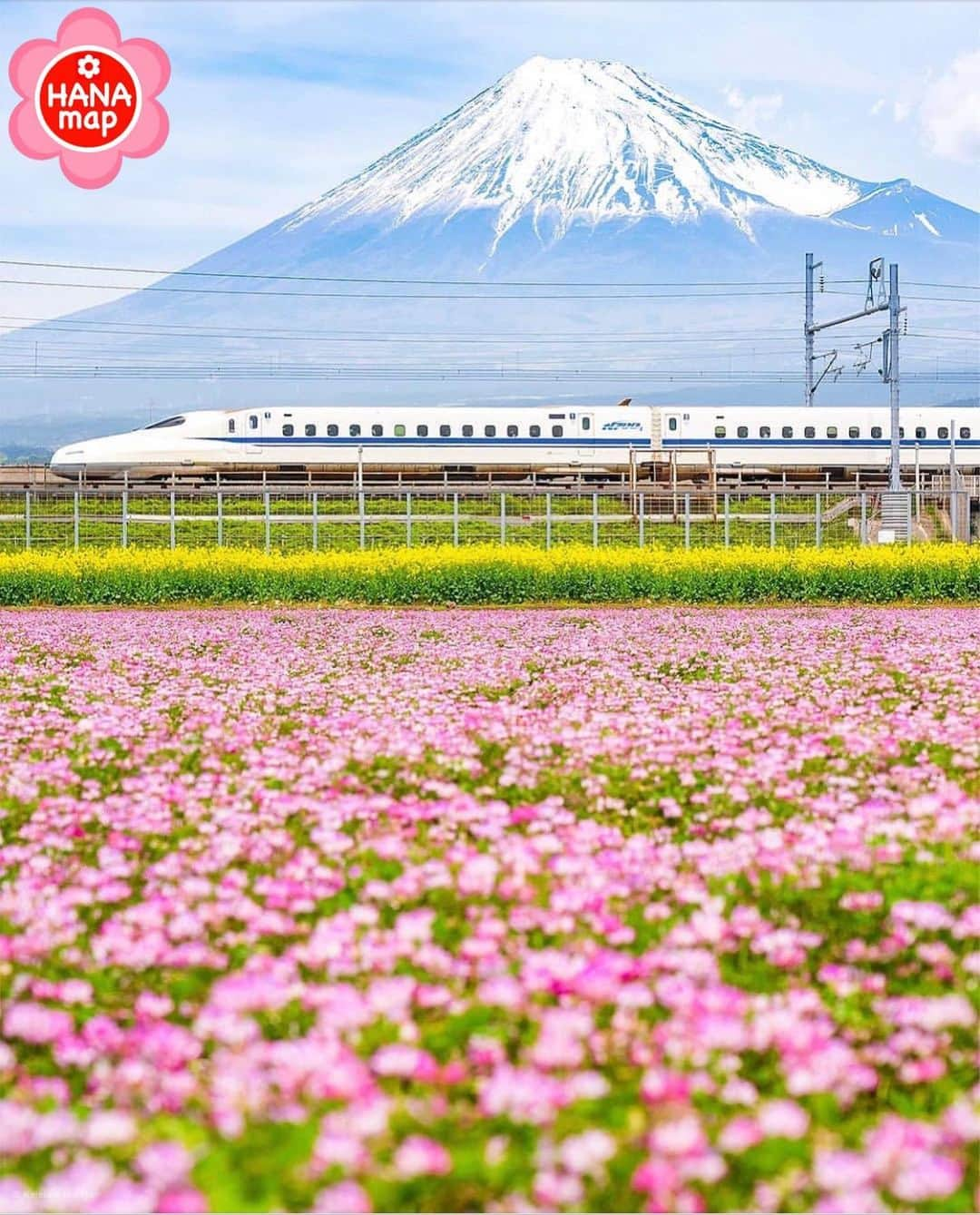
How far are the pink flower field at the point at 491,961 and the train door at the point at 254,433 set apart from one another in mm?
39765

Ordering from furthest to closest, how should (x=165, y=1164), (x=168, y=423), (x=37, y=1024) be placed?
(x=168, y=423), (x=37, y=1024), (x=165, y=1164)

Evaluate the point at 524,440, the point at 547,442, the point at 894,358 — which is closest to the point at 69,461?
the point at 524,440

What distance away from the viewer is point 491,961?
3781mm

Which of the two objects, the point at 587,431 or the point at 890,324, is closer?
the point at 890,324

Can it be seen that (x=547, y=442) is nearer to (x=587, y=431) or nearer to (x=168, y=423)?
(x=587, y=431)

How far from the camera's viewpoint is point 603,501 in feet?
153

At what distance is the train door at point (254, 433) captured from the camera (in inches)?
1882

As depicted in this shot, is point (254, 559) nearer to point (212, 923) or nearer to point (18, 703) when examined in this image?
point (18, 703)

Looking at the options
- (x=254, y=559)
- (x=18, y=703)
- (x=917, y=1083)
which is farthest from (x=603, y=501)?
(x=917, y=1083)

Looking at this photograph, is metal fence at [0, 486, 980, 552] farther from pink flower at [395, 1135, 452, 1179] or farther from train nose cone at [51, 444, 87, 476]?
pink flower at [395, 1135, 452, 1179]

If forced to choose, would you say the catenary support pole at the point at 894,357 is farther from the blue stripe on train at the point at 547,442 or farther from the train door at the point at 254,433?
the train door at the point at 254,433

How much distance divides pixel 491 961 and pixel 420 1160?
124 centimetres

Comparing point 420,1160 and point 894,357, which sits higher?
point 894,357

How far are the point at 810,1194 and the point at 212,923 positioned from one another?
2.26 metres
